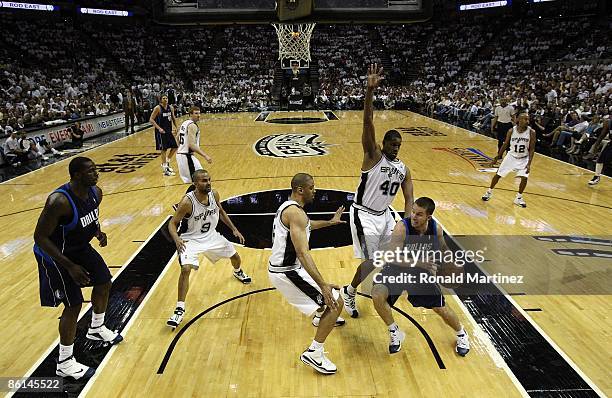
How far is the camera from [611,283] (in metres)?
5.65

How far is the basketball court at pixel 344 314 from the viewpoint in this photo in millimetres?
3959

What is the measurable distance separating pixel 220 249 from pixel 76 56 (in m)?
31.3

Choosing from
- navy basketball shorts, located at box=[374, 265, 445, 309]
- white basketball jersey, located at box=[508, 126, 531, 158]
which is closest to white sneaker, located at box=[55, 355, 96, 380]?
navy basketball shorts, located at box=[374, 265, 445, 309]

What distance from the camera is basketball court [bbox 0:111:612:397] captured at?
13.0 ft

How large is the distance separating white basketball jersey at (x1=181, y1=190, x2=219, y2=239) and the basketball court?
0.85m

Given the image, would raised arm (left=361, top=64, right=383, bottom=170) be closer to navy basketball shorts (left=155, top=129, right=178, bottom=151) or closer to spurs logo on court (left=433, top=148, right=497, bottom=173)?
navy basketball shorts (left=155, top=129, right=178, bottom=151)

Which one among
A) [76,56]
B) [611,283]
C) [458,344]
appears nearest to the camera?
[458,344]

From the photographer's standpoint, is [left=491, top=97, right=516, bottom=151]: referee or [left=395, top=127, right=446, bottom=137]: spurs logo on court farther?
[left=395, top=127, right=446, bottom=137]: spurs logo on court

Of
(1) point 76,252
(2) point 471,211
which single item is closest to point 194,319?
(1) point 76,252

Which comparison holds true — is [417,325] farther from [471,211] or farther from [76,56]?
[76,56]

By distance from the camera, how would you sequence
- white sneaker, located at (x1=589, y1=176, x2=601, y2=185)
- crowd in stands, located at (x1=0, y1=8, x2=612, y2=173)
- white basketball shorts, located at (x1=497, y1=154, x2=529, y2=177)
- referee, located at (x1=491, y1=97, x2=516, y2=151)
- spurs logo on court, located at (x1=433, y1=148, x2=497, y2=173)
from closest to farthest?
white basketball shorts, located at (x1=497, y1=154, x2=529, y2=177)
white sneaker, located at (x1=589, y1=176, x2=601, y2=185)
spurs logo on court, located at (x1=433, y1=148, x2=497, y2=173)
referee, located at (x1=491, y1=97, x2=516, y2=151)
crowd in stands, located at (x1=0, y1=8, x2=612, y2=173)

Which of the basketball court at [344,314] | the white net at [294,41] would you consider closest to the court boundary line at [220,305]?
the basketball court at [344,314]

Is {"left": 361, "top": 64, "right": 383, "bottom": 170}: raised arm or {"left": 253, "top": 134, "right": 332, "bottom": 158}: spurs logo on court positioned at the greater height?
{"left": 361, "top": 64, "right": 383, "bottom": 170}: raised arm

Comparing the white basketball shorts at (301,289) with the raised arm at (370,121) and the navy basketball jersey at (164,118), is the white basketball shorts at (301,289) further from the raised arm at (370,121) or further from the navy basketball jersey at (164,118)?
the navy basketball jersey at (164,118)
